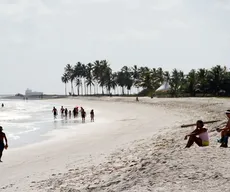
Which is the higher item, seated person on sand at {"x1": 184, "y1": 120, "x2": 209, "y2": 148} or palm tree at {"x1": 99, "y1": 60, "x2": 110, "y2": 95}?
palm tree at {"x1": 99, "y1": 60, "x2": 110, "y2": 95}

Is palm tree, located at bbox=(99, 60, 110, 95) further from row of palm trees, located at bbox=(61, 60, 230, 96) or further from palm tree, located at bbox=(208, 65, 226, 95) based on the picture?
palm tree, located at bbox=(208, 65, 226, 95)

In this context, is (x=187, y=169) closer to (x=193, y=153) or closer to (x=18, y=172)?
(x=193, y=153)

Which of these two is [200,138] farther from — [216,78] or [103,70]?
[103,70]

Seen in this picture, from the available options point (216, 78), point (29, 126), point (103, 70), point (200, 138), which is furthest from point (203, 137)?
point (103, 70)

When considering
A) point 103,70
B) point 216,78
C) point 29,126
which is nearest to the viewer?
point 29,126

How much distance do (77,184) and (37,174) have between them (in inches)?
116

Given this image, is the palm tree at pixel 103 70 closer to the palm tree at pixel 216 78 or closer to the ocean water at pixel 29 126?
the palm tree at pixel 216 78

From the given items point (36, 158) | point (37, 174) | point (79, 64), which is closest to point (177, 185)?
point (37, 174)

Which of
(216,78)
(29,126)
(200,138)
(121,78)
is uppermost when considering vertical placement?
(121,78)

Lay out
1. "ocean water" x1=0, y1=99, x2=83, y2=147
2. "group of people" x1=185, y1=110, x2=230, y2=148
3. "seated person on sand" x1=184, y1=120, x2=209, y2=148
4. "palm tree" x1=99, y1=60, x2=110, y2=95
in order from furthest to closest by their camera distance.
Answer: "palm tree" x1=99, y1=60, x2=110, y2=95 → "ocean water" x1=0, y1=99, x2=83, y2=147 → "seated person on sand" x1=184, y1=120, x2=209, y2=148 → "group of people" x1=185, y1=110, x2=230, y2=148

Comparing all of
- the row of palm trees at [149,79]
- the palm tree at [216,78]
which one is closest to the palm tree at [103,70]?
the row of palm trees at [149,79]

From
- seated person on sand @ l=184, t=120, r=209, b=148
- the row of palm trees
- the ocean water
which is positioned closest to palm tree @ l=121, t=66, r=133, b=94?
the row of palm trees

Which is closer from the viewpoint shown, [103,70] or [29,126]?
[29,126]

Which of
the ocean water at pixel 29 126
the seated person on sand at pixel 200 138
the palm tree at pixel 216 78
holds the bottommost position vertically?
the ocean water at pixel 29 126
